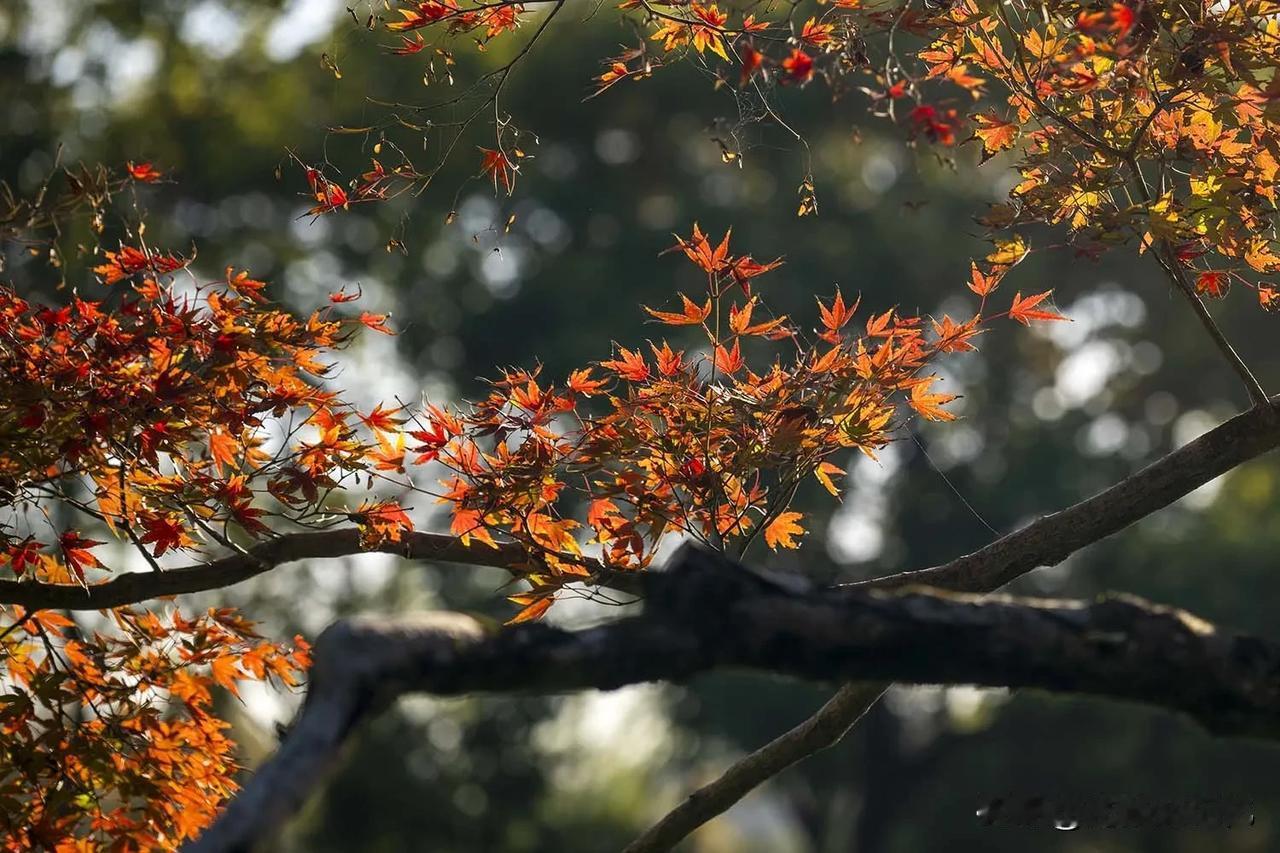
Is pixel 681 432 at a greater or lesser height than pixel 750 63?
lesser

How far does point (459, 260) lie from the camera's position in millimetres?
20812

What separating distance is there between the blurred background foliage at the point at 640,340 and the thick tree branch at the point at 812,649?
15465mm

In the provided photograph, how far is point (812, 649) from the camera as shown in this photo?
2.40 metres

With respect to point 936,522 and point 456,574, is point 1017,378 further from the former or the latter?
point 456,574

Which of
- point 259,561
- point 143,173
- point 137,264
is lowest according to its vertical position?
point 259,561

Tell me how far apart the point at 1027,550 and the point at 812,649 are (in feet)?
5.98

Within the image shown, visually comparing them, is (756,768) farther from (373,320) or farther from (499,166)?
(499,166)

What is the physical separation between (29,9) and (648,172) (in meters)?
8.89

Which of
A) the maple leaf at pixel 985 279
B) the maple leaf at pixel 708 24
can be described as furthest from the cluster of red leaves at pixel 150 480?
the maple leaf at pixel 985 279

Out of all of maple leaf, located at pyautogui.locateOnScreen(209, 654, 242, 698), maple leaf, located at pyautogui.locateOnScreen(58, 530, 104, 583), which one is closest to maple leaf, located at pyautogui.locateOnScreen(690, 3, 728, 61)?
maple leaf, located at pyautogui.locateOnScreen(58, 530, 104, 583)

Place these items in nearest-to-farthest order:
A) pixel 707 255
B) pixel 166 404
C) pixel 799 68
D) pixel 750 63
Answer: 1. pixel 750 63
2. pixel 799 68
3. pixel 707 255
4. pixel 166 404

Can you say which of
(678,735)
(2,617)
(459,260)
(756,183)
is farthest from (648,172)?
(2,617)

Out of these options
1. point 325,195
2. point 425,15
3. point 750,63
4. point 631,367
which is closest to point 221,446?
point 325,195

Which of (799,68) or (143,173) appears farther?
(143,173)
